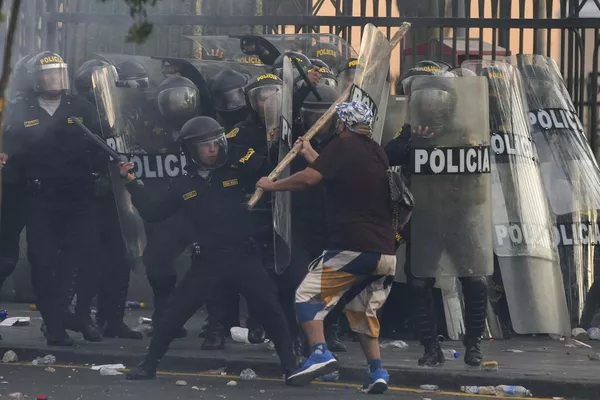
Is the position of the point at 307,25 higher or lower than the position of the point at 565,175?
higher

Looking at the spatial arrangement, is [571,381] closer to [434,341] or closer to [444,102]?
[434,341]

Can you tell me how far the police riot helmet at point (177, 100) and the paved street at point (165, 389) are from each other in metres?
2.03

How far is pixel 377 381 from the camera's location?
7422 mm

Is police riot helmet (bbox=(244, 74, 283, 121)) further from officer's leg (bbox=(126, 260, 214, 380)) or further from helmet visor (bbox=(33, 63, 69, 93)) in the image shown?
officer's leg (bbox=(126, 260, 214, 380))

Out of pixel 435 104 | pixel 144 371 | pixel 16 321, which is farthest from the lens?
pixel 16 321

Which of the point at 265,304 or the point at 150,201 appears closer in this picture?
the point at 265,304

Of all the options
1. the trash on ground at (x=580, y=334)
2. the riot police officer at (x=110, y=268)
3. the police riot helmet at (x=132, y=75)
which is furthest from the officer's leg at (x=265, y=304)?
the trash on ground at (x=580, y=334)

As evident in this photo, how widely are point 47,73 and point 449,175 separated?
292cm

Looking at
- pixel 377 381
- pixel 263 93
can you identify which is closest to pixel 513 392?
pixel 377 381

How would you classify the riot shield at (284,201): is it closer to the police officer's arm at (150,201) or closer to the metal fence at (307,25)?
the police officer's arm at (150,201)

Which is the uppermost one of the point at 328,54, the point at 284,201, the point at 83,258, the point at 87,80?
the point at 328,54

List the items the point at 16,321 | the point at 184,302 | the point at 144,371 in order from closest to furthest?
the point at 184,302
the point at 144,371
the point at 16,321

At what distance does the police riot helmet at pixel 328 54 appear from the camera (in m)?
10.9

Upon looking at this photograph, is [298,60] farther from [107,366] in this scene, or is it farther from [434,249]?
[107,366]
